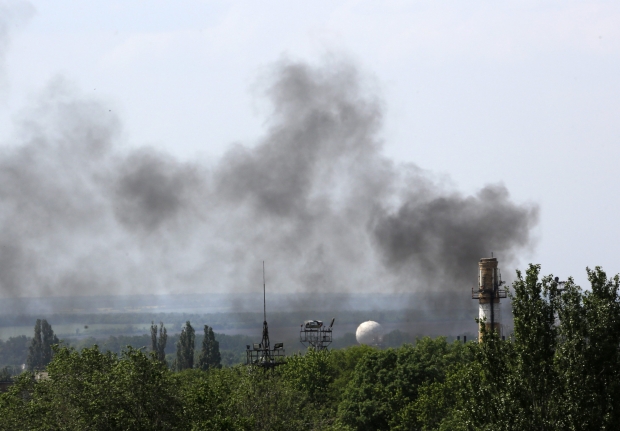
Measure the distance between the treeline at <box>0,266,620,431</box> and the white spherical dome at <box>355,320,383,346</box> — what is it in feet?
198

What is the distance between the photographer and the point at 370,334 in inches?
4830

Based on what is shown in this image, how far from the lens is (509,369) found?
31109 mm

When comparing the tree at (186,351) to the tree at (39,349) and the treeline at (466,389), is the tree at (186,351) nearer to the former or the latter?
the tree at (39,349)

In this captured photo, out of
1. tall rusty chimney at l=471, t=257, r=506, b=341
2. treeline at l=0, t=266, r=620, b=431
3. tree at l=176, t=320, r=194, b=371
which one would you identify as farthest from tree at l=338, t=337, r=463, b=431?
tree at l=176, t=320, r=194, b=371

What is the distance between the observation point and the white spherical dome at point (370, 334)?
121875mm

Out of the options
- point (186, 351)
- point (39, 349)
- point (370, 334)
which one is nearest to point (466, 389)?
point (370, 334)

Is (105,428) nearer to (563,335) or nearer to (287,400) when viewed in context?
(287,400)

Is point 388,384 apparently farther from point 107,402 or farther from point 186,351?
point 186,351

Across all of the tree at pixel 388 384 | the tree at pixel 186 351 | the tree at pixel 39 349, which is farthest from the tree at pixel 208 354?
Answer: the tree at pixel 388 384

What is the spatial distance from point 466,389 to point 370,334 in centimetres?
9159

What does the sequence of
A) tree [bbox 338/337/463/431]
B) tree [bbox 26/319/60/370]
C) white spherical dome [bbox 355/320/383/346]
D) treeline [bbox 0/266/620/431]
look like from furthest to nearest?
tree [bbox 26/319/60/370], white spherical dome [bbox 355/320/383/346], tree [bbox 338/337/463/431], treeline [bbox 0/266/620/431]

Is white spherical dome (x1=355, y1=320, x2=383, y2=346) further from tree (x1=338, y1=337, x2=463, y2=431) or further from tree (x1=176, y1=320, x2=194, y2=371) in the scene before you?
tree (x1=338, y1=337, x2=463, y2=431)

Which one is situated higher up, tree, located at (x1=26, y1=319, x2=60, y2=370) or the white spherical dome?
the white spherical dome

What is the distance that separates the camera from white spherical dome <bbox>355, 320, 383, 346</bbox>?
121875 millimetres
